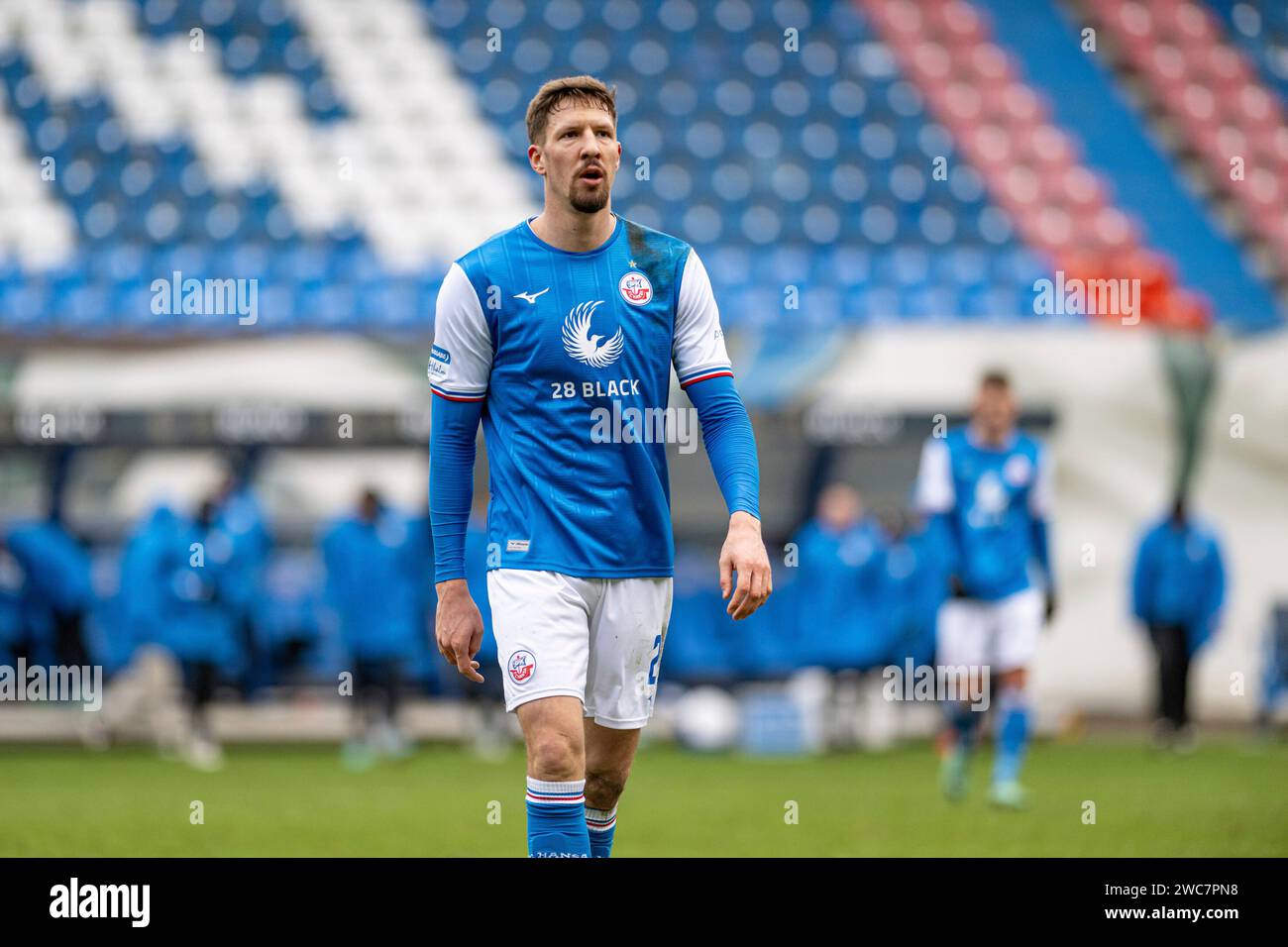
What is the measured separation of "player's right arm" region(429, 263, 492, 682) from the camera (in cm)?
441

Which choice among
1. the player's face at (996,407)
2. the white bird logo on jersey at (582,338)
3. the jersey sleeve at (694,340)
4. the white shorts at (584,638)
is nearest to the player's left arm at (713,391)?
the jersey sleeve at (694,340)

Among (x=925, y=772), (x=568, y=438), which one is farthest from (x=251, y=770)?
(x=568, y=438)

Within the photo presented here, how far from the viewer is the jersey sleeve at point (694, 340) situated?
4.55m

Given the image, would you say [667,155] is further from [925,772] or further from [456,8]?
[925,772]

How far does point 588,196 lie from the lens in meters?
4.37

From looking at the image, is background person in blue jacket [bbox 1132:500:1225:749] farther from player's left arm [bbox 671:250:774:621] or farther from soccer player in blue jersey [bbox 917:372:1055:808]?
player's left arm [bbox 671:250:774:621]

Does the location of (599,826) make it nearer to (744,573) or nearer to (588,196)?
(744,573)

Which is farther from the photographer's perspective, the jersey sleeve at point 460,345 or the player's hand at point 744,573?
the jersey sleeve at point 460,345

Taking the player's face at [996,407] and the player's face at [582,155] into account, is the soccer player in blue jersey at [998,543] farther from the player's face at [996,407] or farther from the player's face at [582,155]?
the player's face at [582,155]

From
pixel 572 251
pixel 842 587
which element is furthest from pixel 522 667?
pixel 842 587

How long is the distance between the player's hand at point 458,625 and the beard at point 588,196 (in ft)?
3.17

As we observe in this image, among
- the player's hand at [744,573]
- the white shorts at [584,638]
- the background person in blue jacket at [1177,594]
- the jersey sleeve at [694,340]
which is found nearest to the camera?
the player's hand at [744,573]

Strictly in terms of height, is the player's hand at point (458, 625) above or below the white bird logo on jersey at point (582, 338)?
below

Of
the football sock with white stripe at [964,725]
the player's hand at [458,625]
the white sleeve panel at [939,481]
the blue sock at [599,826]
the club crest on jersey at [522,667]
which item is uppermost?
the white sleeve panel at [939,481]
